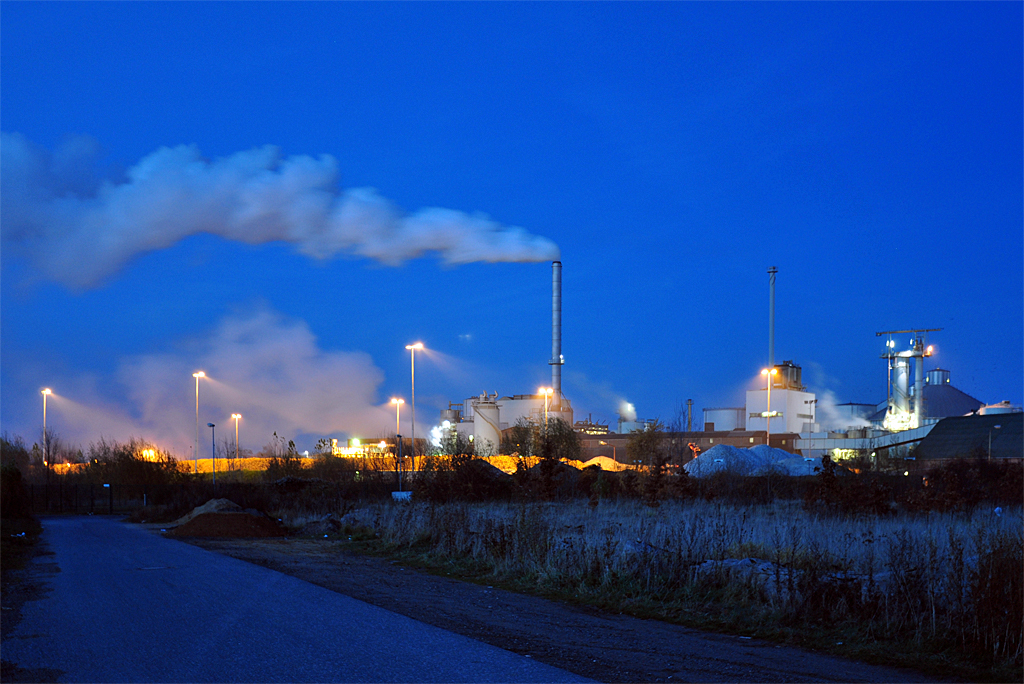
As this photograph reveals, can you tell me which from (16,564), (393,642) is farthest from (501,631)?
(16,564)

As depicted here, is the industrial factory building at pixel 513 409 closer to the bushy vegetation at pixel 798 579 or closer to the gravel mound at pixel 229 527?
the gravel mound at pixel 229 527

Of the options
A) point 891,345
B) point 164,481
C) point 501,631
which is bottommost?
point 164,481

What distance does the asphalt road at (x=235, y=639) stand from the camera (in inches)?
269

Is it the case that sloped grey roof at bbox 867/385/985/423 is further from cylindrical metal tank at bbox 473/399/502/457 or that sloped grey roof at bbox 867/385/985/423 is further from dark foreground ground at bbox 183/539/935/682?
dark foreground ground at bbox 183/539/935/682

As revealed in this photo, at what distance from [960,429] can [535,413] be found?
36865 mm

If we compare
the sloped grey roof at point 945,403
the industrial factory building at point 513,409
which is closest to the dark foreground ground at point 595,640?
the industrial factory building at point 513,409

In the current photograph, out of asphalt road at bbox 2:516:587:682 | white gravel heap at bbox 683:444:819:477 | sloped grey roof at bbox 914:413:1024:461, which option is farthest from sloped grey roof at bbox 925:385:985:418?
asphalt road at bbox 2:516:587:682

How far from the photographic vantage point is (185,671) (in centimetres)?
688

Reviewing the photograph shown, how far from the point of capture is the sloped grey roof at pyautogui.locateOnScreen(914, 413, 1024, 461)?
58312 mm

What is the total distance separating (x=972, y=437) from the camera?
60.9 meters

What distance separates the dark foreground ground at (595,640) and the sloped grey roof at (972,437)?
5506 centimetres

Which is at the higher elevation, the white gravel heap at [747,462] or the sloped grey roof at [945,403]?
the sloped grey roof at [945,403]

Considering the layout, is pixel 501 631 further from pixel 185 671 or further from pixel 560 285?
pixel 560 285

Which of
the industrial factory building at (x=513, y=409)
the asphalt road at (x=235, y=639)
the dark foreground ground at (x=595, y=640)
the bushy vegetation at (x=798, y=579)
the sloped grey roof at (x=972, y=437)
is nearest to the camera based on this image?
the asphalt road at (x=235, y=639)
